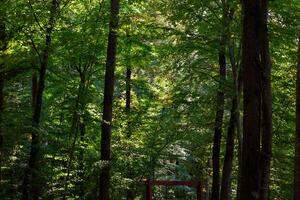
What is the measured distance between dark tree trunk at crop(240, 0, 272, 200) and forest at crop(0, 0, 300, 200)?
13mm

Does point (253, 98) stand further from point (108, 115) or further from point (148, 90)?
point (148, 90)

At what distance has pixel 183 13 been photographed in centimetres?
1088

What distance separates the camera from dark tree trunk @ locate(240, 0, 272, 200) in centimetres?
537

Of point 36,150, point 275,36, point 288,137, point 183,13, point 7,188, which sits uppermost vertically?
point 183,13

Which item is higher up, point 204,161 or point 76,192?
point 204,161

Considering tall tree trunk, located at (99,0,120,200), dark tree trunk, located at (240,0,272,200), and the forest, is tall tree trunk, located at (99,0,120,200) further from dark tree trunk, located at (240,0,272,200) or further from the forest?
dark tree trunk, located at (240,0,272,200)

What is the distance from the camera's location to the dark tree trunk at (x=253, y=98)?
5.37m

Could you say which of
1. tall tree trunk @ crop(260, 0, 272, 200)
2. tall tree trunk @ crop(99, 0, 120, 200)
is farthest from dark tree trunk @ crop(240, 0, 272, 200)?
tall tree trunk @ crop(99, 0, 120, 200)

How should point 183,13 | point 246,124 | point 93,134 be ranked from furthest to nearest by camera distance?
point 93,134 < point 183,13 < point 246,124

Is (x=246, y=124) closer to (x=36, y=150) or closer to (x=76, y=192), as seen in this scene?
(x=36, y=150)

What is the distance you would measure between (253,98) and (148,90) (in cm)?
1311

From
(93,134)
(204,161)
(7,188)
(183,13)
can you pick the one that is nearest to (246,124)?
(183,13)

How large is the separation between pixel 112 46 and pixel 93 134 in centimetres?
782

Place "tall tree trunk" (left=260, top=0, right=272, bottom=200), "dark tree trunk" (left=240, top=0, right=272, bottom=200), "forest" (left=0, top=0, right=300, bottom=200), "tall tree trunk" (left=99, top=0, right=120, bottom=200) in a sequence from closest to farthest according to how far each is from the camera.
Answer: "dark tree trunk" (left=240, top=0, right=272, bottom=200), "tall tree trunk" (left=260, top=0, right=272, bottom=200), "forest" (left=0, top=0, right=300, bottom=200), "tall tree trunk" (left=99, top=0, right=120, bottom=200)
